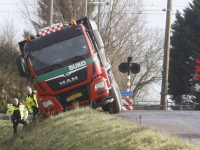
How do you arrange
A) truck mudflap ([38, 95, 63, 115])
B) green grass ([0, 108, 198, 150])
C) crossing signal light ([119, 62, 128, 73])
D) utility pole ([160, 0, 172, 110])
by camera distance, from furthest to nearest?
utility pole ([160, 0, 172, 110]), crossing signal light ([119, 62, 128, 73]), truck mudflap ([38, 95, 63, 115]), green grass ([0, 108, 198, 150])

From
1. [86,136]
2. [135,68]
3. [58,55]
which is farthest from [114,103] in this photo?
[135,68]

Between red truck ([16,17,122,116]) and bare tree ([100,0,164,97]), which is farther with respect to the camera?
bare tree ([100,0,164,97])

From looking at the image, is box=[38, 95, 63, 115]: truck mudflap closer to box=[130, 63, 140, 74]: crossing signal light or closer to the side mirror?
the side mirror

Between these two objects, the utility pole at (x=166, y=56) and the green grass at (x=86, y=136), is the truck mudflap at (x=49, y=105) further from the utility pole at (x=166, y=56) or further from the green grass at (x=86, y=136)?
the utility pole at (x=166, y=56)

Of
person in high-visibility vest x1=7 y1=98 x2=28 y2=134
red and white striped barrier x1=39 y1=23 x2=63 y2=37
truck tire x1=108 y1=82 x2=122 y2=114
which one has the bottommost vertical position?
person in high-visibility vest x1=7 y1=98 x2=28 y2=134

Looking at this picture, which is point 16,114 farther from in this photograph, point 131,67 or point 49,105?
point 131,67

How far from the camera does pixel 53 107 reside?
49.8ft

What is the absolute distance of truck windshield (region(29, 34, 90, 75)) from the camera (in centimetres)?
1491

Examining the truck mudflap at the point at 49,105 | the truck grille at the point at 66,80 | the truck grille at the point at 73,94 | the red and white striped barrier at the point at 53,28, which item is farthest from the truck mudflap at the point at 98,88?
the red and white striped barrier at the point at 53,28

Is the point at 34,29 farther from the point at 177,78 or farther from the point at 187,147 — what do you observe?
the point at 187,147

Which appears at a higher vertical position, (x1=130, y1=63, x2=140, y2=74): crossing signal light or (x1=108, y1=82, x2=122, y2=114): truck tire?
(x1=130, y1=63, x2=140, y2=74): crossing signal light

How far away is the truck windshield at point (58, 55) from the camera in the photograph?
14906 mm

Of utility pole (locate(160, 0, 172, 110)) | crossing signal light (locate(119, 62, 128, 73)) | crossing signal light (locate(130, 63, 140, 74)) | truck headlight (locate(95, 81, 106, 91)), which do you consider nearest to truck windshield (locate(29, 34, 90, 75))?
truck headlight (locate(95, 81, 106, 91))

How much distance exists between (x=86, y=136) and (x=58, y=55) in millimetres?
5081
